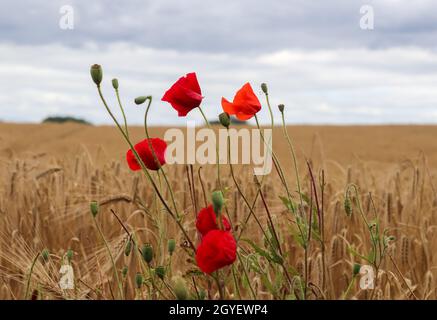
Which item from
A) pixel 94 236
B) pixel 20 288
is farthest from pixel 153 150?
pixel 94 236

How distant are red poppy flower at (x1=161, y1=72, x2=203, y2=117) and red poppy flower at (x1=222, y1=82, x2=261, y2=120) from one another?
0.07 meters

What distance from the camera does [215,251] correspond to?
95 centimetres

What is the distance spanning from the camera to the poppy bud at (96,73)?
3.59 ft

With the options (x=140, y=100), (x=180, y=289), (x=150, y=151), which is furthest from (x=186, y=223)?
(x=180, y=289)

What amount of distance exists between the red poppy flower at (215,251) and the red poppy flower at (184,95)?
0.29 metres

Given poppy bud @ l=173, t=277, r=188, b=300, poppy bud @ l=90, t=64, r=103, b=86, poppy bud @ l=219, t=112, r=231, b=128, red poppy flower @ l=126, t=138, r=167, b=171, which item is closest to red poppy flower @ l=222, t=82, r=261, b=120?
poppy bud @ l=219, t=112, r=231, b=128

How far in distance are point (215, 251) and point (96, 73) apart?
370mm

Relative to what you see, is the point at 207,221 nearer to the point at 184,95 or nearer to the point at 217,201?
the point at 217,201

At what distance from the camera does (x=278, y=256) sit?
3.71 feet

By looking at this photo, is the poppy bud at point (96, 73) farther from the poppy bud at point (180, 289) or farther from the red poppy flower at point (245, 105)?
the poppy bud at point (180, 289)

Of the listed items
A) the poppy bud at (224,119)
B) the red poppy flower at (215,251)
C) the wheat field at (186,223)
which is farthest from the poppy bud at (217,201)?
the wheat field at (186,223)

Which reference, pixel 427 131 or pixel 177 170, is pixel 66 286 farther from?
pixel 427 131

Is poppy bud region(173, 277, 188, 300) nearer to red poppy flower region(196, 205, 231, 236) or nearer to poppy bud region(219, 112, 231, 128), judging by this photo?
red poppy flower region(196, 205, 231, 236)
